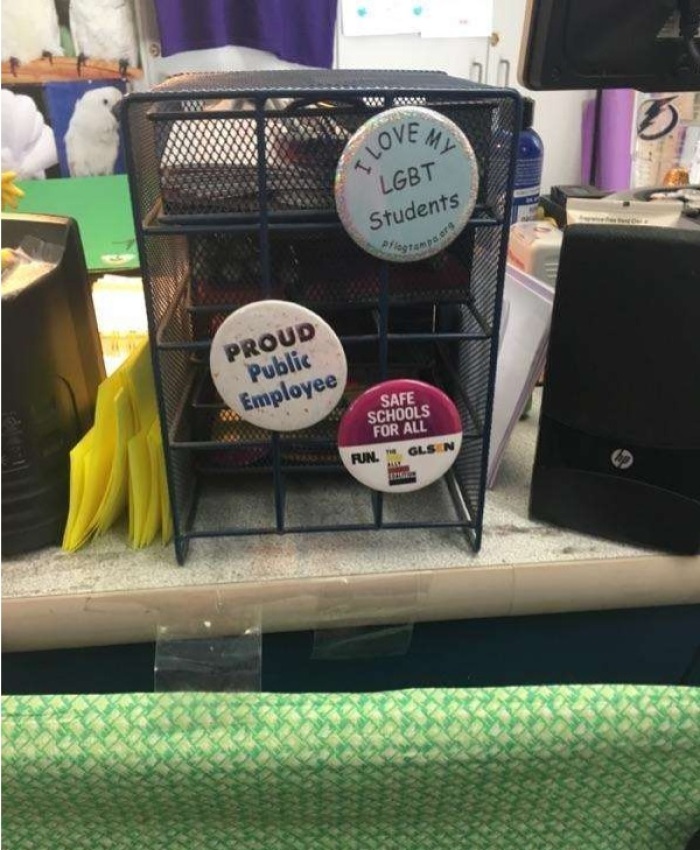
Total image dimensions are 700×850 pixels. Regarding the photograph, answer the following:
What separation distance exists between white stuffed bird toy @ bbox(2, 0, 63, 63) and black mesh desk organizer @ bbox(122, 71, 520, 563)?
191 cm

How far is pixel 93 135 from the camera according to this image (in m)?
2.33

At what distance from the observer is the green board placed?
115cm

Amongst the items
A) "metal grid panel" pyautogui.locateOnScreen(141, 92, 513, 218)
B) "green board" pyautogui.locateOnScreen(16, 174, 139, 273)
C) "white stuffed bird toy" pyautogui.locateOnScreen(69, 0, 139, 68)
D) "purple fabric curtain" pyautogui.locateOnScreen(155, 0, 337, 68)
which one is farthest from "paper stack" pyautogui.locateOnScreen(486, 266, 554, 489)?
"white stuffed bird toy" pyautogui.locateOnScreen(69, 0, 139, 68)

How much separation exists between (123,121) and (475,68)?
233cm

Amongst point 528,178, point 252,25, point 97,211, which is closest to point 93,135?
point 252,25

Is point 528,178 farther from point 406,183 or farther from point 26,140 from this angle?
point 26,140

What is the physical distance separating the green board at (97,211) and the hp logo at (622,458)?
779 mm

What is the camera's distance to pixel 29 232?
528 mm

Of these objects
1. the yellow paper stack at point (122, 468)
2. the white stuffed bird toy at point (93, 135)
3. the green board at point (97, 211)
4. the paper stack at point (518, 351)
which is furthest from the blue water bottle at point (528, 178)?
the white stuffed bird toy at point (93, 135)

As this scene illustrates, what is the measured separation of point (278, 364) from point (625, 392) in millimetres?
234

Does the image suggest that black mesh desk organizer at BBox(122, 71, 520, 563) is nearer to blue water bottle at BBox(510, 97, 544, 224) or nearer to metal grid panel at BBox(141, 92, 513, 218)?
metal grid panel at BBox(141, 92, 513, 218)

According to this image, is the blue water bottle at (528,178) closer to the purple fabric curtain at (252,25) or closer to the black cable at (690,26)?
the black cable at (690,26)

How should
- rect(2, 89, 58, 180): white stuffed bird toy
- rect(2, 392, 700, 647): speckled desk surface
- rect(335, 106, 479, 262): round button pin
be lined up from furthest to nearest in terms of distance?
rect(2, 89, 58, 180): white stuffed bird toy < rect(2, 392, 700, 647): speckled desk surface < rect(335, 106, 479, 262): round button pin

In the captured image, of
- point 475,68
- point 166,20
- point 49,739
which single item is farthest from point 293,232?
point 475,68
